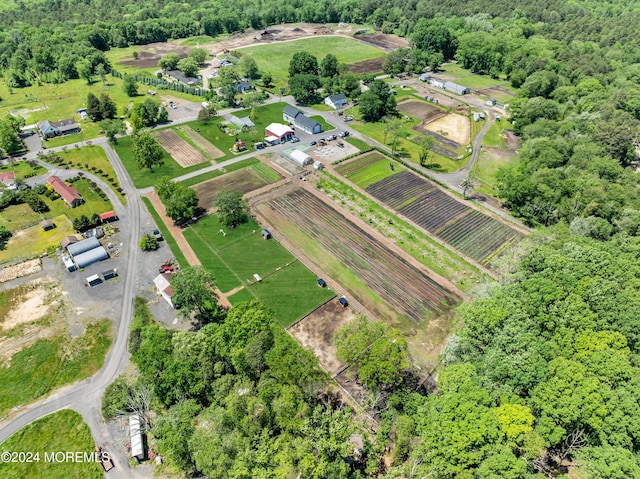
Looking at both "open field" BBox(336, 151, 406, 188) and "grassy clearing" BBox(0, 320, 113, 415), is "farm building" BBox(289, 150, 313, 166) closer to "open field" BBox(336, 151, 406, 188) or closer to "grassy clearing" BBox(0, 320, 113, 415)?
"open field" BBox(336, 151, 406, 188)

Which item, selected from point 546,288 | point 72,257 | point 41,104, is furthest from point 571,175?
point 41,104

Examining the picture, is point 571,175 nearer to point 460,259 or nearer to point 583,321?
point 460,259

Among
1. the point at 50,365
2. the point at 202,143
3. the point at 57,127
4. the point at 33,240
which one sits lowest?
the point at 50,365

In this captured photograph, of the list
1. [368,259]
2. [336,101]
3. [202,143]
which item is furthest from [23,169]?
[336,101]

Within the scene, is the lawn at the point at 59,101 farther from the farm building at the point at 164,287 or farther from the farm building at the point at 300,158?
the farm building at the point at 164,287

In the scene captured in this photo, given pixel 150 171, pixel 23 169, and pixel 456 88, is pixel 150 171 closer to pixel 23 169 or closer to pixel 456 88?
pixel 23 169

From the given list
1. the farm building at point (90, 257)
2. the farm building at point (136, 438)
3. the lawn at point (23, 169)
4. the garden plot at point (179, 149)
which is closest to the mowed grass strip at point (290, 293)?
the farm building at point (136, 438)

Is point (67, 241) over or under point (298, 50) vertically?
under
